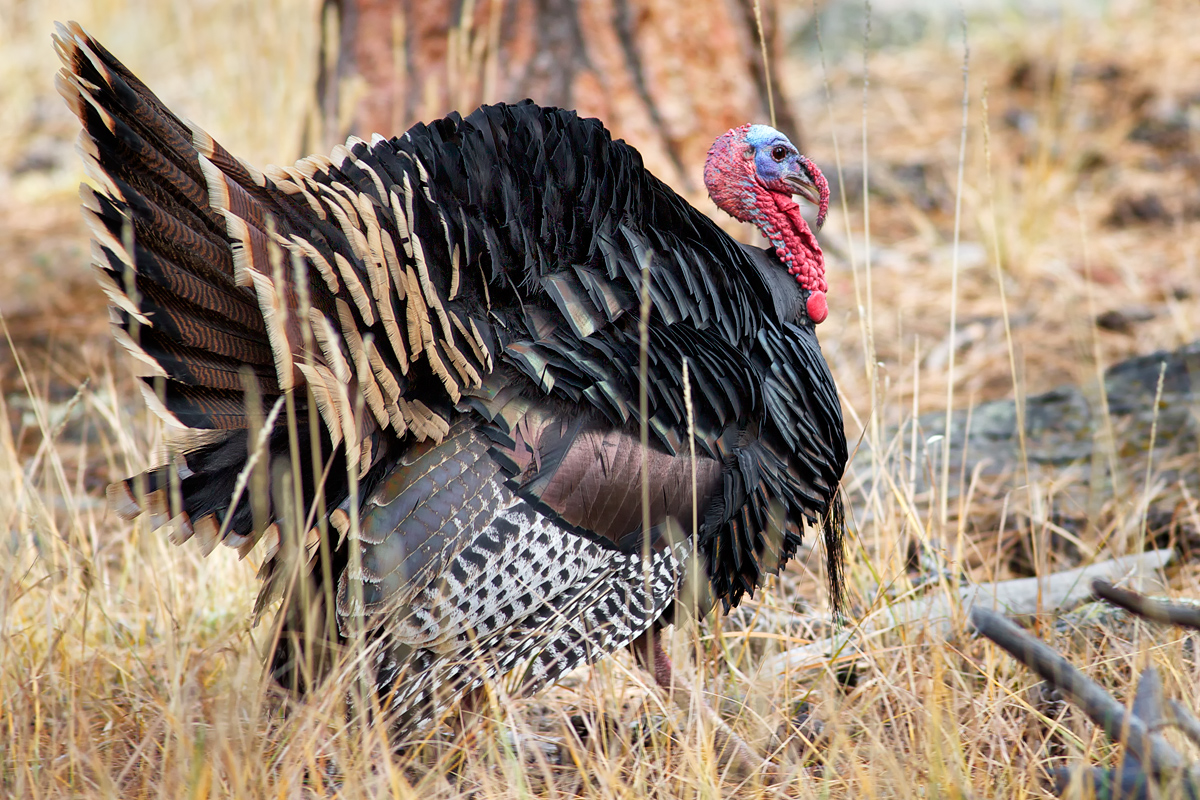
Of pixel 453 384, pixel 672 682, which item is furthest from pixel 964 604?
pixel 453 384

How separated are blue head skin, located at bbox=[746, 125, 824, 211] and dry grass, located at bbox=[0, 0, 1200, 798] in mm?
272

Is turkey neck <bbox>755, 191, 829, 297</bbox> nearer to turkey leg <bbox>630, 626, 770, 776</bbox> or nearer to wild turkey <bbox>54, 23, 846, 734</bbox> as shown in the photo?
wild turkey <bbox>54, 23, 846, 734</bbox>

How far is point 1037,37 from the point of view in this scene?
28.0ft

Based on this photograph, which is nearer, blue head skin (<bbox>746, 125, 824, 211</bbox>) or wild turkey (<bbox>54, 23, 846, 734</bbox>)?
wild turkey (<bbox>54, 23, 846, 734</bbox>)

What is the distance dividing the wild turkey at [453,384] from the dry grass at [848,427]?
25cm

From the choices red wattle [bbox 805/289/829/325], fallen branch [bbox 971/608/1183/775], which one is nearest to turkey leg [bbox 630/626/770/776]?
fallen branch [bbox 971/608/1183/775]

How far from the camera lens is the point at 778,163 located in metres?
2.92

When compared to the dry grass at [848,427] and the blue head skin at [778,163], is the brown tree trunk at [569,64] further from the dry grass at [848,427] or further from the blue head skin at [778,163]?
the blue head skin at [778,163]

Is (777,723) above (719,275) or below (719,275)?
below

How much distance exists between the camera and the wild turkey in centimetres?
212

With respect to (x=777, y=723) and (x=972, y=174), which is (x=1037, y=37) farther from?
(x=777, y=723)

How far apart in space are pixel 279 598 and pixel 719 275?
4.40 feet

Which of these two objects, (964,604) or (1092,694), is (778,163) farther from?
(1092,694)

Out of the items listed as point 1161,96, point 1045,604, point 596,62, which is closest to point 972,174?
point 1161,96
